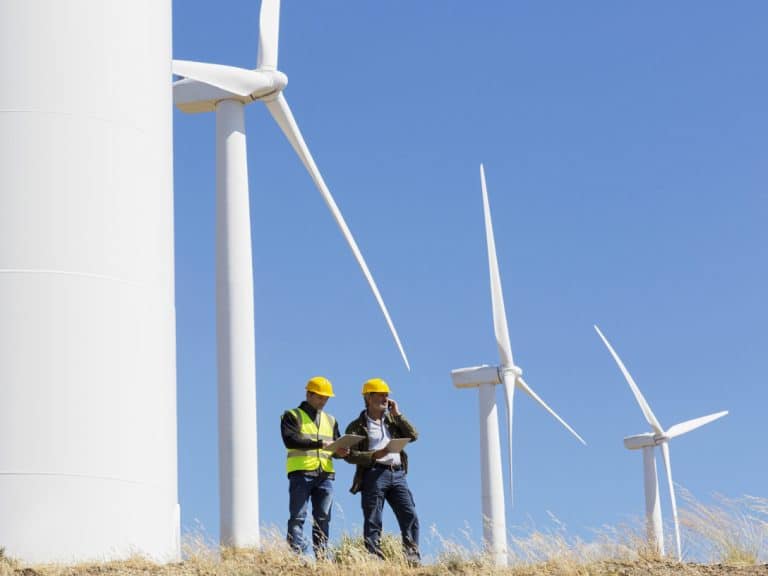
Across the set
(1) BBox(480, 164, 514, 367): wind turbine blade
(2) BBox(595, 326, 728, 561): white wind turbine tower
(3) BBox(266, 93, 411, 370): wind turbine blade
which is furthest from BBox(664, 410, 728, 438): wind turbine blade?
(3) BBox(266, 93, 411, 370): wind turbine blade

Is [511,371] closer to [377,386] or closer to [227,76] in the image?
[227,76]

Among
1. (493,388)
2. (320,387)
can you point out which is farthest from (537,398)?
(320,387)

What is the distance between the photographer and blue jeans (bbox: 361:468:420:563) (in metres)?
16.5

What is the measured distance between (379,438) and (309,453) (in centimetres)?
97

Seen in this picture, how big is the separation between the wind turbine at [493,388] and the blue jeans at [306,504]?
62.0ft

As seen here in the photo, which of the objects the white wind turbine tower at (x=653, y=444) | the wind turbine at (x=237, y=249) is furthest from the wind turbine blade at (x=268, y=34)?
the white wind turbine tower at (x=653, y=444)

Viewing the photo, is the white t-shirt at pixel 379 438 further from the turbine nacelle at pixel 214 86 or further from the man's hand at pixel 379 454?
the turbine nacelle at pixel 214 86

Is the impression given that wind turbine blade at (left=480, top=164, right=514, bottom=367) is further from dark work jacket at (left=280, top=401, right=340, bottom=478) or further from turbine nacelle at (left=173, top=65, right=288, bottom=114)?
dark work jacket at (left=280, top=401, right=340, bottom=478)

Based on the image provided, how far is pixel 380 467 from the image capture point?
16.7 m

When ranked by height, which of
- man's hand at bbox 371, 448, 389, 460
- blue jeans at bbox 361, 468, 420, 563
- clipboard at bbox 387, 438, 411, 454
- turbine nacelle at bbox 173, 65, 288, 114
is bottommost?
blue jeans at bbox 361, 468, 420, 563

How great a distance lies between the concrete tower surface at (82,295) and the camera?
574 inches

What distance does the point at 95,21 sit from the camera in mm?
15875

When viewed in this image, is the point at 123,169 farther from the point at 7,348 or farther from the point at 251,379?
the point at 251,379

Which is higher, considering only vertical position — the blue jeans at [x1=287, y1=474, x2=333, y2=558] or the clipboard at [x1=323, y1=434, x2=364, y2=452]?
the clipboard at [x1=323, y1=434, x2=364, y2=452]
